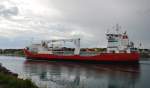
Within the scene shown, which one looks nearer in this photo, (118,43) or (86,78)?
(86,78)

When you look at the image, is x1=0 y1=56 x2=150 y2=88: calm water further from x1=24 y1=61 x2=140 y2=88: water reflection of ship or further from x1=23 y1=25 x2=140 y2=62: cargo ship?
x1=23 y1=25 x2=140 y2=62: cargo ship

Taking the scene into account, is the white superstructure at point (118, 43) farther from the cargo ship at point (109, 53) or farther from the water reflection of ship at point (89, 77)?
the water reflection of ship at point (89, 77)

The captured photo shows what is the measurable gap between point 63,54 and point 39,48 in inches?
417

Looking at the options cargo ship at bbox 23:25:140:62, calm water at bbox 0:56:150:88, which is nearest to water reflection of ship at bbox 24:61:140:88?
calm water at bbox 0:56:150:88

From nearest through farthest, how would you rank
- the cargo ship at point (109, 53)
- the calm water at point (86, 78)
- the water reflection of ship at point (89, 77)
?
the calm water at point (86, 78) → the water reflection of ship at point (89, 77) → the cargo ship at point (109, 53)

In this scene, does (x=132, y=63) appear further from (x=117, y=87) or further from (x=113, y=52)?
(x=117, y=87)

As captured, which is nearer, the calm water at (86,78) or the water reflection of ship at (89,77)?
the calm water at (86,78)

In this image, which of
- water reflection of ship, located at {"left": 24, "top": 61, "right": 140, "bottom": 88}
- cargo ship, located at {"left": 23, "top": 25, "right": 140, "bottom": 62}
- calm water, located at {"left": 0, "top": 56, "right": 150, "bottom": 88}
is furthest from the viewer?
cargo ship, located at {"left": 23, "top": 25, "right": 140, "bottom": 62}

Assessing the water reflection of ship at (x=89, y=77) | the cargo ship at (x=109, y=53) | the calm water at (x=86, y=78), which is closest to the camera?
the calm water at (x=86, y=78)

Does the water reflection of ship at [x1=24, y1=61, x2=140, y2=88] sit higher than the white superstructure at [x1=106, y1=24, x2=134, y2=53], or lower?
lower

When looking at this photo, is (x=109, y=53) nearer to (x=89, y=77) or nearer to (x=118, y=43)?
(x=118, y=43)

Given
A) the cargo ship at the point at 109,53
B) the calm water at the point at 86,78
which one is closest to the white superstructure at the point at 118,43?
the cargo ship at the point at 109,53

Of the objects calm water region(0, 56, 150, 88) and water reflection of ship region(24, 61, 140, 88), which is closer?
calm water region(0, 56, 150, 88)

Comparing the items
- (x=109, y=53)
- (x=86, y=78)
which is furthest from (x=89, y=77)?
(x=109, y=53)
